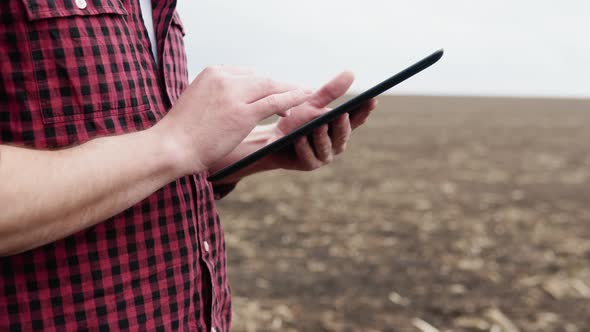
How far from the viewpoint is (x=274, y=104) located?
1.03m

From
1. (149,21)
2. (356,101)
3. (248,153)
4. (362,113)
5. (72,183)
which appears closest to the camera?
(72,183)

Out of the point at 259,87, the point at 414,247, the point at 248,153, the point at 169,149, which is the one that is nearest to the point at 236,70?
the point at 259,87

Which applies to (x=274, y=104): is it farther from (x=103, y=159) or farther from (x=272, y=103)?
(x=103, y=159)

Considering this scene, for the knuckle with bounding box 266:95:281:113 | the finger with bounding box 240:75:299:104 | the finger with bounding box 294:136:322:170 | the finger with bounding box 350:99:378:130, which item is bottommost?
the finger with bounding box 294:136:322:170

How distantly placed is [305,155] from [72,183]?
638mm

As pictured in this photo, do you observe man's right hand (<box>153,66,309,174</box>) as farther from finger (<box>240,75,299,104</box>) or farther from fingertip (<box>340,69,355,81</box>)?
fingertip (<box>340,69,355,81</box>)

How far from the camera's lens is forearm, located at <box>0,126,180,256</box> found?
0.89m

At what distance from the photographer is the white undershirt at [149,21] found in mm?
1241

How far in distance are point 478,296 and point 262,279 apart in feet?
5.13

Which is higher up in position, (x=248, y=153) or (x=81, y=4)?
(x=81, y=4)

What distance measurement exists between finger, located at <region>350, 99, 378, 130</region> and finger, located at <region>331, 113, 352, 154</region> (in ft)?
0.08

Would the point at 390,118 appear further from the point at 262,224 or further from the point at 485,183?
the point at 262,224

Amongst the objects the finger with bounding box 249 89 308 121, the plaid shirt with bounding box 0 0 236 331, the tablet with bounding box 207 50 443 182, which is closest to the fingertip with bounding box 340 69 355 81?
the tablet with bounding box 207 50 443 182

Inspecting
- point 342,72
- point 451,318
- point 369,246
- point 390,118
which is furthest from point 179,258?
point 390,118
